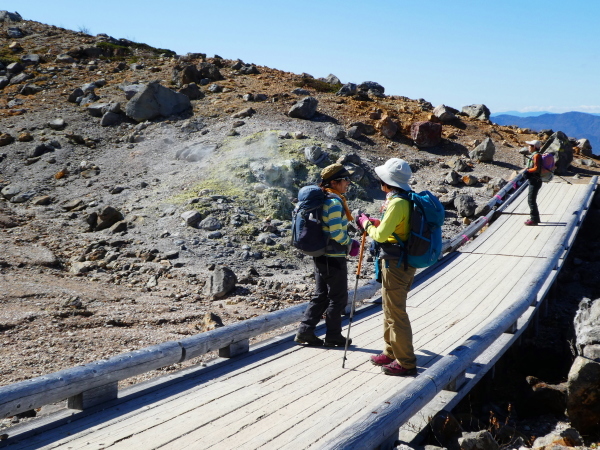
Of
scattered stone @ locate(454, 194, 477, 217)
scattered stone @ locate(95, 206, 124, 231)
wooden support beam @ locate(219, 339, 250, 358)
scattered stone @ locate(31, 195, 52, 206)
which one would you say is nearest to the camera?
wooden support beam @ locate(219, 339, 250, 358)

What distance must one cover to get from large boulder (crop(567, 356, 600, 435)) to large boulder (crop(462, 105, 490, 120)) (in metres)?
25.1

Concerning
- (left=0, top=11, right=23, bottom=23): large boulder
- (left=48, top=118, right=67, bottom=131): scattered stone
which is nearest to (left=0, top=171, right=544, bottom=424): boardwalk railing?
(left=48, top=118, right=67, bottom=131): scattered stone

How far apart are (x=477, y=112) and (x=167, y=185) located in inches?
765

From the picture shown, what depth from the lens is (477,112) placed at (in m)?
30.0

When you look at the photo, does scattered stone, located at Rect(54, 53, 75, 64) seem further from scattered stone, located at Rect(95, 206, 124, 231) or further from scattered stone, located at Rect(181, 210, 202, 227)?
scattered stone, located at Rect(181, 210, 202, 227)

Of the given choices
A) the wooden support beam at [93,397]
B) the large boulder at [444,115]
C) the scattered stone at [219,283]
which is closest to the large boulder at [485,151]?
the large boulder at [444,115]

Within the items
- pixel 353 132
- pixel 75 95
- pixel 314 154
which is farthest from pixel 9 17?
pixel 314 154

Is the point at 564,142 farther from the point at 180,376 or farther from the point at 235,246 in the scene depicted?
the point at 180,376

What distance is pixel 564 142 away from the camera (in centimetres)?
2305

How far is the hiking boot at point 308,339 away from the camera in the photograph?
6.83 metres

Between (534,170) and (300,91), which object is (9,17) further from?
(534,170)

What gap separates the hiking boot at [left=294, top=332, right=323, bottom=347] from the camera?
6.83 meters

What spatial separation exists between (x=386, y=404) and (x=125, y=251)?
34.1 ft

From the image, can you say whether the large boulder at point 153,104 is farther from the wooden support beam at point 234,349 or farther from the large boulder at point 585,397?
the large boulder at point 585,397
